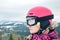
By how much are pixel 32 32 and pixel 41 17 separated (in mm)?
220

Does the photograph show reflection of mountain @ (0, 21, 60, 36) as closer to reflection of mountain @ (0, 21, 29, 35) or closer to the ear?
reflection of mountain @ (0, 21, 29, 35)

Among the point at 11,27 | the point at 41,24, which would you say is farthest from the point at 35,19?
the point at 11,27

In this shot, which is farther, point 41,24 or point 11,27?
point 11,27

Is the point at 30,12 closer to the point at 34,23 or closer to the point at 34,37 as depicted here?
the point at 34,23

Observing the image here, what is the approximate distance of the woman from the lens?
2.30m

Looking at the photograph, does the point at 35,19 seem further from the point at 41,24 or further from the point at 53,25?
the point at 53,25

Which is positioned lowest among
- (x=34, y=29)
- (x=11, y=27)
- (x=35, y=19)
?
(x=11, y=27)

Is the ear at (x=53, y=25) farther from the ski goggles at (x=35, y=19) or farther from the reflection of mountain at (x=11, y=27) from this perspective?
the reflection of mountain at (x=11, y=27)

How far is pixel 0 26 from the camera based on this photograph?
13.8ft

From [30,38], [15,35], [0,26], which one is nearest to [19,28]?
[15,35]

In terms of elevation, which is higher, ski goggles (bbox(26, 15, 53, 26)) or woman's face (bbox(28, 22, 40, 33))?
ski goggles (bbox(26, 15, 53, 26))

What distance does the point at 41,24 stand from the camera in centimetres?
231

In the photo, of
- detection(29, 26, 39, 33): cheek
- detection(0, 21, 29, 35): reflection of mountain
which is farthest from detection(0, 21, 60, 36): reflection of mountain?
detection(29, 26, 39, 33): cheek

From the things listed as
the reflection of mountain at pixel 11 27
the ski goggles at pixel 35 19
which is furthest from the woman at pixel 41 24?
the reflection of mountain at pixel 11 27
